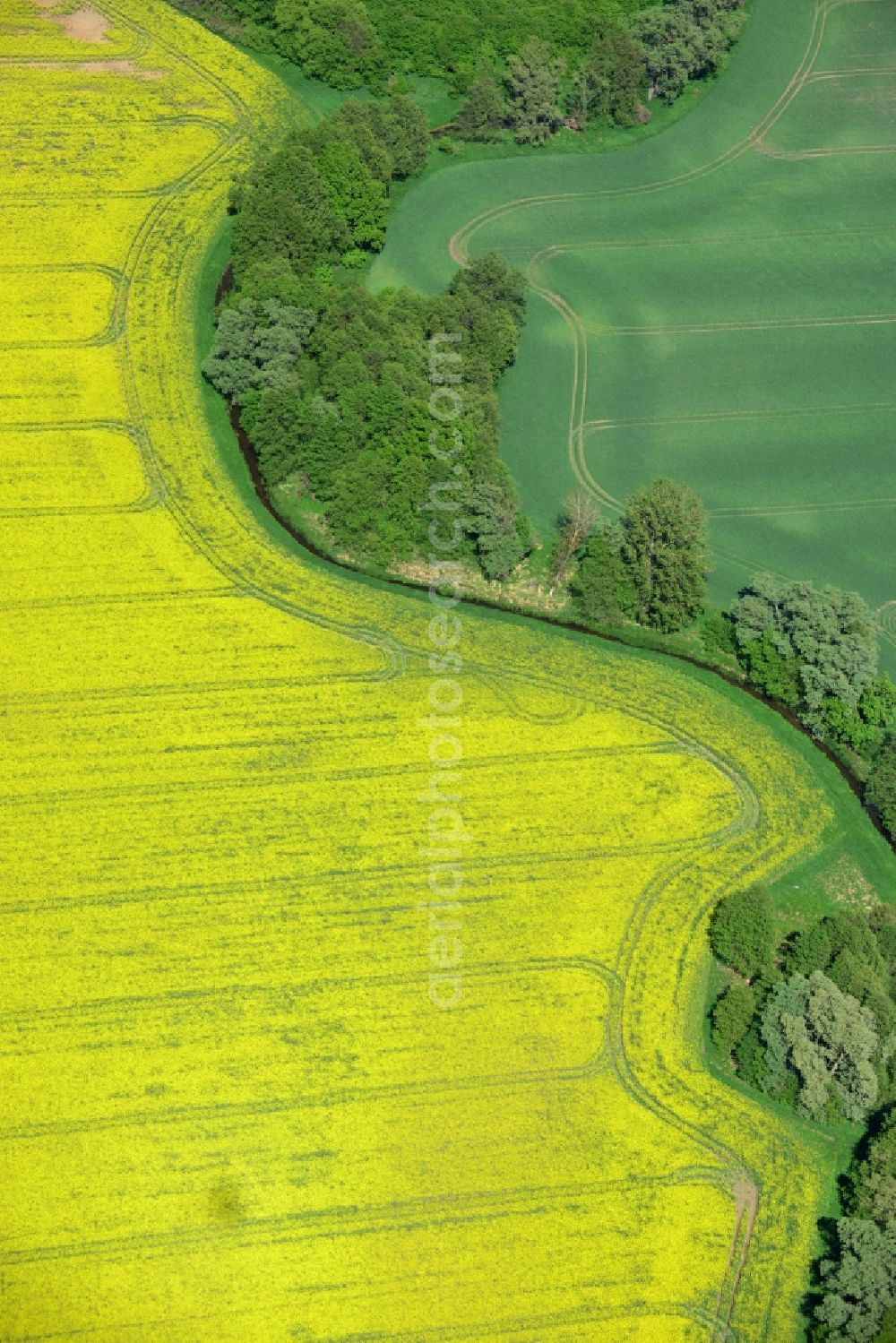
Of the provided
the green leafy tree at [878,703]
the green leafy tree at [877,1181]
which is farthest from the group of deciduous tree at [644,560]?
the green leafy tree at [877,1181]

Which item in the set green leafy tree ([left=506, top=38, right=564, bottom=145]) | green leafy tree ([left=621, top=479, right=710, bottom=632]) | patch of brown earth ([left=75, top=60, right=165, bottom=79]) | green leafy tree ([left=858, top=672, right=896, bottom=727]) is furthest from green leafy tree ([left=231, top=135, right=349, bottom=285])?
green leafy tree ([left=858, top=672, right=896, bottom=727])

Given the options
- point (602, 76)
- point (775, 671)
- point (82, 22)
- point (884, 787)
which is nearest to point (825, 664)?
point (775, 671)

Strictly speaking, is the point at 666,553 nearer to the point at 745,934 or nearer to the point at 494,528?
the point at 494,528

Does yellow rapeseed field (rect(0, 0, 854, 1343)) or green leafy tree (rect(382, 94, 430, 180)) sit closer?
yellow rapeseed field (rect(0, 0, 854, 1343))

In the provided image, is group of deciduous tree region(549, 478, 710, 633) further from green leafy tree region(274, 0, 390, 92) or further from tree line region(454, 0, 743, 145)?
green leafy tree region(274, 0, 390, 92)

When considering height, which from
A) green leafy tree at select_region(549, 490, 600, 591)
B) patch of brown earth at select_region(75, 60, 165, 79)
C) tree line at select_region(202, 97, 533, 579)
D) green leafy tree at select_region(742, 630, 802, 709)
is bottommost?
green leafy tree at select_region(742, 630, 802, 709)

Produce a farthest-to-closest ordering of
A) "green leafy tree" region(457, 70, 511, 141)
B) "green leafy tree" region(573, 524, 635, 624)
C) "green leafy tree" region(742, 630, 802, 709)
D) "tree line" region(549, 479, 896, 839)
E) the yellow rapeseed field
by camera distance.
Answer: "green leafy tree" region(457, 70, 511, 141)
"green leafy tree" region(573, 524, 635, 624)
"green leafy tree" region(742, 630, 802, 709)
"tree line" region(549, 479, 896, 839)
the yellow rapeseed field
